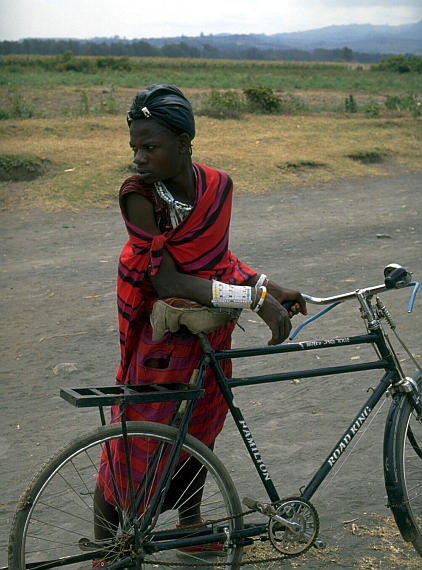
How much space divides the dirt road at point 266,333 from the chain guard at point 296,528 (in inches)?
10.8

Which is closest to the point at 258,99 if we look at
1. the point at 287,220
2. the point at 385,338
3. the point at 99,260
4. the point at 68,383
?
the point at 287,220

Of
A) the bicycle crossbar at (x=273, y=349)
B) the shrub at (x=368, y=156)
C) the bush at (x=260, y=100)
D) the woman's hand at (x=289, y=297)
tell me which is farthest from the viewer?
the bush at (x=260, y=100)

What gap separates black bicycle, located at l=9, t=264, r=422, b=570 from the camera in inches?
93.7

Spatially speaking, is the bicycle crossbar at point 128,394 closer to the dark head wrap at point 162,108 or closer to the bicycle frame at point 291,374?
the bicycle frame at point 291,374

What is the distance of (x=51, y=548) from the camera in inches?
110

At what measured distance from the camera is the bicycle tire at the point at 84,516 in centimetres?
231

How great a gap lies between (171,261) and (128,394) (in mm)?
447

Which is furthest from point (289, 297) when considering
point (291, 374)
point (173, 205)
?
point (173, 205)

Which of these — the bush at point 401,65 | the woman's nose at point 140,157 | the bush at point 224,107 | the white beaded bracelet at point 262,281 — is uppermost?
the bush at point 401,65

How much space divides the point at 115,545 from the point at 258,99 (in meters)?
15.5

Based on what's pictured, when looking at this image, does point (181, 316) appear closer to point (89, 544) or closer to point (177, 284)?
point (177, 284)

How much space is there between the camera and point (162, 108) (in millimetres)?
2379

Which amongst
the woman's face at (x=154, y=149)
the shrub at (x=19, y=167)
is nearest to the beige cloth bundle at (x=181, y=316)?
the woman's face at (x=154, y=149)

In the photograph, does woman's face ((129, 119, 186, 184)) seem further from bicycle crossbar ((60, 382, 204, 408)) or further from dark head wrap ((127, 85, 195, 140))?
bicycle crossbar ((60, 382, 204, 408))
